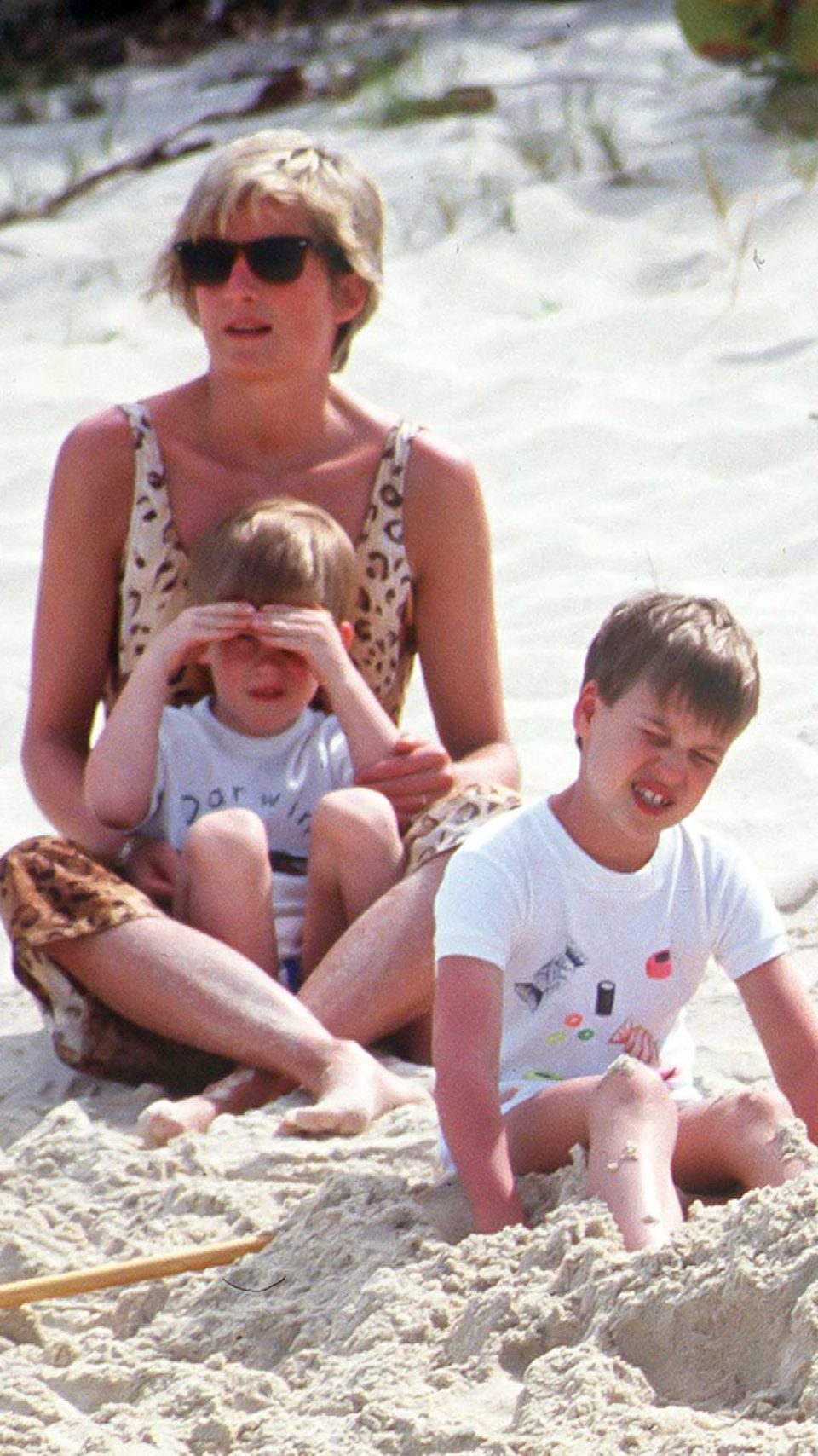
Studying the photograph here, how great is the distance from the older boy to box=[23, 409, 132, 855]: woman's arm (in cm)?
19

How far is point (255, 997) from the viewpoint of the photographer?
3.18 meters

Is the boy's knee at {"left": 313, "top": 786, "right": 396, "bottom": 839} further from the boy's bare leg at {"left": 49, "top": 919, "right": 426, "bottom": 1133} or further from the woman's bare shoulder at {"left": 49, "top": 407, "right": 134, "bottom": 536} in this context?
the woman's bare shoulder at {"left": 49, "top": 407, "right": 134, "bottom": 536}

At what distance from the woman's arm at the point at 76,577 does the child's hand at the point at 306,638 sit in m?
0.38

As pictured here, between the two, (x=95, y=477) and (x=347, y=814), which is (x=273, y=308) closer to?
(x=95, y=477)

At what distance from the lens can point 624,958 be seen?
2725 mm

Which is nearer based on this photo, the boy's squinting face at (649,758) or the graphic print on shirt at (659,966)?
the boy's squinting face at (649,758)

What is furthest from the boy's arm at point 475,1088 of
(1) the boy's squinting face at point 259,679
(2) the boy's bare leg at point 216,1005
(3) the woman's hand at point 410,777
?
(1) the boy's squinting face at point 259,679

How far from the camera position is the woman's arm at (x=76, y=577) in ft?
11.8

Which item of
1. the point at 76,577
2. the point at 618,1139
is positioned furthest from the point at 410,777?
the point at 618,1139

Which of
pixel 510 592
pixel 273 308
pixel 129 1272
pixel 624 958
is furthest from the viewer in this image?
pixel 510 592

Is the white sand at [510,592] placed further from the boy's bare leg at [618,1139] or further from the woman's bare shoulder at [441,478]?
the woman's bare shoulder at [441,478]

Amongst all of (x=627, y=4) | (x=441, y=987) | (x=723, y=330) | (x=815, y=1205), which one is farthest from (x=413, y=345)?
(x=815, y=1205)

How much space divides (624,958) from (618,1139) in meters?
0.27

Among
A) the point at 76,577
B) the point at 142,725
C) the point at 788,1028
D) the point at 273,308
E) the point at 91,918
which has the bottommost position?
the point at 91,918
